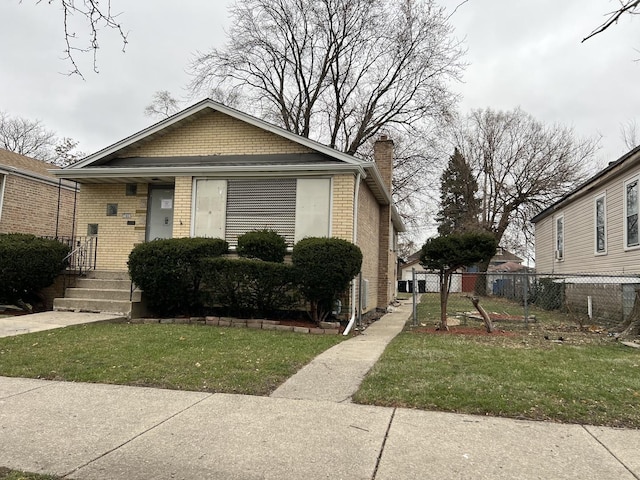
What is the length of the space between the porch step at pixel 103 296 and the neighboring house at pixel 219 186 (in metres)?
0.73

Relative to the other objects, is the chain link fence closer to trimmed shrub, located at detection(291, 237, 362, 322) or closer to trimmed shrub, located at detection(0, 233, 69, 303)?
trimmed shrub, located at detection(291, 237, 362, 322)

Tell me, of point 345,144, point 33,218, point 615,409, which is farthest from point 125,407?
point 345,144

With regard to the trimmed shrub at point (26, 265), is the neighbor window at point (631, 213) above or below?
above

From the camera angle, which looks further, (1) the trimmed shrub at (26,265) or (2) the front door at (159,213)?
(2) the front door at (159,213)

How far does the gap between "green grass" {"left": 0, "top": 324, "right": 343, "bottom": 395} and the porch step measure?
145 cm

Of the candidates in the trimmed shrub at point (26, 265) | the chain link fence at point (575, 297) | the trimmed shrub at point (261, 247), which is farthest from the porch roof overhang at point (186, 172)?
the chain link fence at point (575, 297)

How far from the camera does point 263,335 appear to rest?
26.7 feet

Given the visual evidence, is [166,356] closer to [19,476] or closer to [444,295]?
[19,476]

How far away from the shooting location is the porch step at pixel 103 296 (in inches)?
392

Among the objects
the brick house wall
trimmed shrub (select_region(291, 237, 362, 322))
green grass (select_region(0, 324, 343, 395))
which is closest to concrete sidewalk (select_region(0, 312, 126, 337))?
green grass (select_region(0, 324, 343, 395))

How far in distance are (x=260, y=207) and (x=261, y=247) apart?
4.64ft

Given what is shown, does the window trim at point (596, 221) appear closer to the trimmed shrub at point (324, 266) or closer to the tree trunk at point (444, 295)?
the tree trunk at point (444, 295)

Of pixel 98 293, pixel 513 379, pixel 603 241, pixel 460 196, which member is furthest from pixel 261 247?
pixel 460 196

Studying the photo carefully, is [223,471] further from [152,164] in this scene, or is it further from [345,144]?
[345,144]
